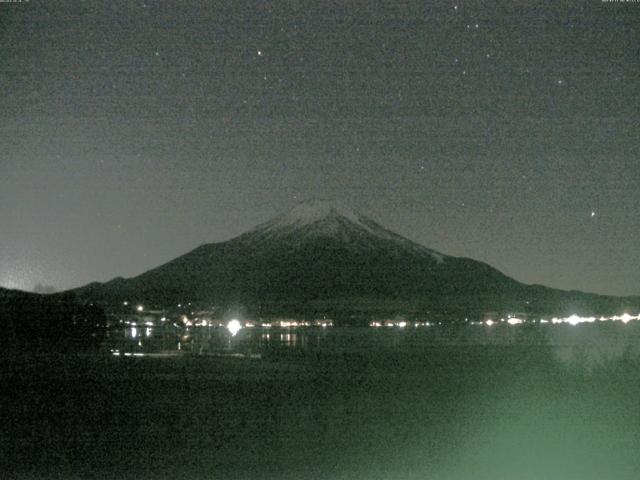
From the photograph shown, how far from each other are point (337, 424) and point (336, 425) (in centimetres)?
13

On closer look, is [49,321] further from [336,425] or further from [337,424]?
[336,425]

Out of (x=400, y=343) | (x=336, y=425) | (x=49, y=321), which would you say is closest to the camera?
(x=336, y=425)

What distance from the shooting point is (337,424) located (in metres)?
16.9

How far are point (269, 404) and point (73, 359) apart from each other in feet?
67.4

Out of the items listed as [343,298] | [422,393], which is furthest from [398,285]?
[422,393]

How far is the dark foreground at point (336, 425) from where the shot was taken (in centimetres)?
1288

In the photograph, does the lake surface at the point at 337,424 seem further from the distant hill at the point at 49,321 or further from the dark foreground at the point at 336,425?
the distant hill at the point at 49,321

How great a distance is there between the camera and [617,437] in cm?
1498

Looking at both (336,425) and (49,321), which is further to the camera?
(49,321)

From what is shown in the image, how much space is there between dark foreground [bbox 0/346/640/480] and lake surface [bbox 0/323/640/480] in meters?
0.03

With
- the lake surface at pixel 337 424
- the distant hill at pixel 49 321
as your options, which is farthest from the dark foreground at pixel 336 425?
the distant hill at pixel 49 321

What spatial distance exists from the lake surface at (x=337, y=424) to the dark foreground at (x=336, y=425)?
3 cm

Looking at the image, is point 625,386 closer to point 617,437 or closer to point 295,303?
point 617,437

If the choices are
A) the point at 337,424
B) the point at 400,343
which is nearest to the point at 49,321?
the point at 400,343
